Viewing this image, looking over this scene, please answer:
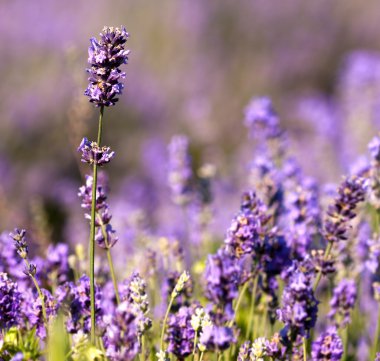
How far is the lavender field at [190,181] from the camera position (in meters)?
1.87

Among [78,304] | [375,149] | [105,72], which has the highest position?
[375,149]

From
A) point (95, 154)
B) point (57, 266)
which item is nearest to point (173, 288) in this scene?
point (57, 266)

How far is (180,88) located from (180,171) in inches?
252

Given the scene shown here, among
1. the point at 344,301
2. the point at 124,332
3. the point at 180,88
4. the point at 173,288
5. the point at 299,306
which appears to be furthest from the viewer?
the point at 180,88

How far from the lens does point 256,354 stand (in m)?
1.82

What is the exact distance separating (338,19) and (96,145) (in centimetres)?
1008

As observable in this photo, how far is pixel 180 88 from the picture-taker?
10.4 metres

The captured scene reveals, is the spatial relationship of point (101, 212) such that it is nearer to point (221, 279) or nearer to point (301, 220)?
point (221, 279)

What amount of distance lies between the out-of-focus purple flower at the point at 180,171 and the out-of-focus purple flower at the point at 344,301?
1650mm

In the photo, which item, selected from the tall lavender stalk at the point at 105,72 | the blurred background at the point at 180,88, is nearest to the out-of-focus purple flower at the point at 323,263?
the tall lavender stalk at the point at 105,72

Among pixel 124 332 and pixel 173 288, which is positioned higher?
pixel 173 288

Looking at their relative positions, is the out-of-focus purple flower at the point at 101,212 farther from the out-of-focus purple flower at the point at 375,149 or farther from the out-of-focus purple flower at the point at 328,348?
the out-of-focus purple flower at the point at 375,149

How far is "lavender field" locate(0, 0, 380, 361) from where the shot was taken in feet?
6.12

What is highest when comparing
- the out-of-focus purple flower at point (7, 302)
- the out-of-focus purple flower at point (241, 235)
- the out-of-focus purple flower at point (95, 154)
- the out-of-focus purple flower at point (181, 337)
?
the out-of-focus purple flower at point (95, 154)
